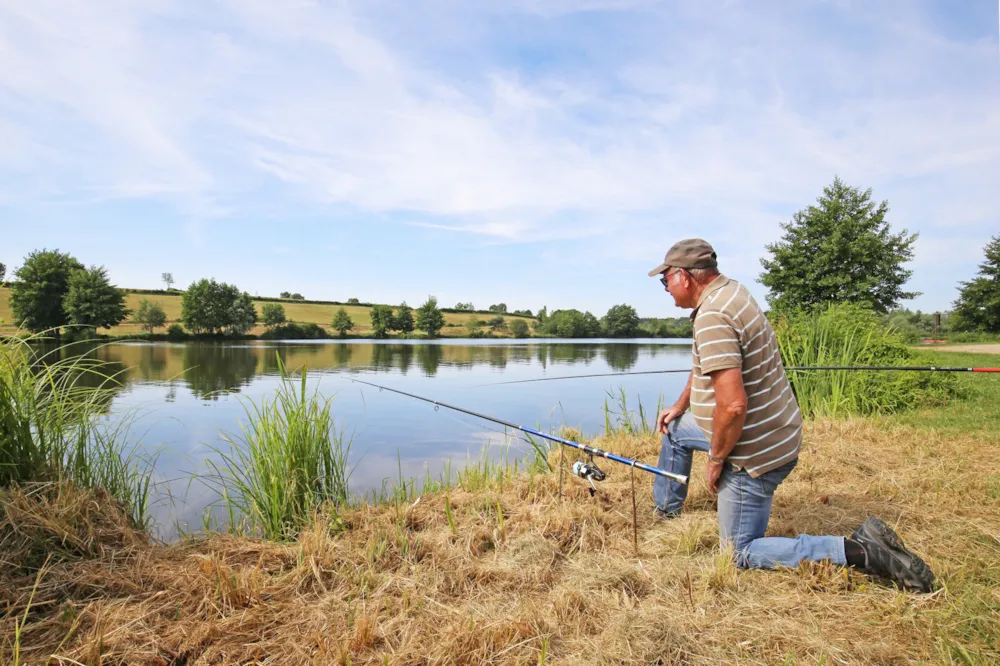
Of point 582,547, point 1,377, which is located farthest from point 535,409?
point 1,377

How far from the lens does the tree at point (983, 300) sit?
114 feet

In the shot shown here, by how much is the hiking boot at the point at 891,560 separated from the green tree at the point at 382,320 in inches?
3044

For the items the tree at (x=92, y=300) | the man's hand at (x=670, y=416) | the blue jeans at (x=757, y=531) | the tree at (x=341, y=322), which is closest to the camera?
the blue jeans at (x=757, y=531)

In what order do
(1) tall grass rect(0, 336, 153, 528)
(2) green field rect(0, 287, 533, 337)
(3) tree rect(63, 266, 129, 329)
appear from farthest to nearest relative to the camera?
(2) green field rect(0, 287, 533, 337)
(3) tree rect(63, 266, 129, 329)
(1) tall grass rect(0, 336, 153, 528)

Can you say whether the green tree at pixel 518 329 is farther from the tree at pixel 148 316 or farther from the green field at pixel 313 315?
the tree at pixel 148 316

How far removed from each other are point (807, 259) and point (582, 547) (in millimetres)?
29254

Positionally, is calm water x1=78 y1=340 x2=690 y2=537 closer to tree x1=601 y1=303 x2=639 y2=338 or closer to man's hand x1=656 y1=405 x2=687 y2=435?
man's hand x1=656 y1=405 x2=687 y2=435

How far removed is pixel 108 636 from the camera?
2064mm

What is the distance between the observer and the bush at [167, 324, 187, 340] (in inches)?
2274

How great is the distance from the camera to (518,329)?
79312mm

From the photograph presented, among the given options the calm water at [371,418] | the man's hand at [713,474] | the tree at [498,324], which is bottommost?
the calm water at [371,418]

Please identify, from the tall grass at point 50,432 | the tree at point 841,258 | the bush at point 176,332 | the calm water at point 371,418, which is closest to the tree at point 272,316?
the bush at point 176,332

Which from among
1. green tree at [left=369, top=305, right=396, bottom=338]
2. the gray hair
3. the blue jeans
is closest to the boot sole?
the blue jeans

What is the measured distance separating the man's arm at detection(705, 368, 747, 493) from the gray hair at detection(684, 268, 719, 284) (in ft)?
1.78
